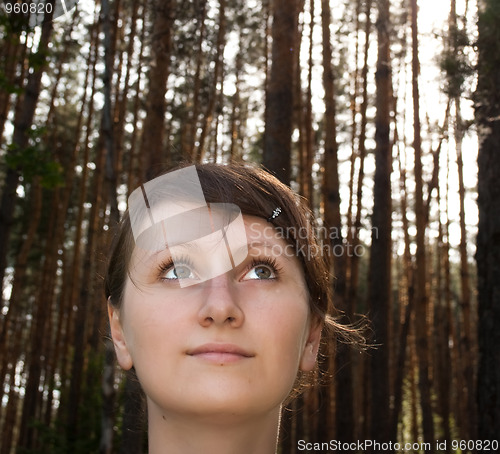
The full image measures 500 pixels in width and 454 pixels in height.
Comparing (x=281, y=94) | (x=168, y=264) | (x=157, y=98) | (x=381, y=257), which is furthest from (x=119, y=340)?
(x=381, y=257)

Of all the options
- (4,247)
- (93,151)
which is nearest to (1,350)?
(93,151)

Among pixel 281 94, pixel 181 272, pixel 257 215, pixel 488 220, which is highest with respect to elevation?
pixel 281 94

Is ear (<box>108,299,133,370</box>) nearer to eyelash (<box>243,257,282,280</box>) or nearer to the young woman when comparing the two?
the young woman

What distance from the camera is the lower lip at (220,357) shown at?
1.17 metres

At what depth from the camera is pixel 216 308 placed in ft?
3.89

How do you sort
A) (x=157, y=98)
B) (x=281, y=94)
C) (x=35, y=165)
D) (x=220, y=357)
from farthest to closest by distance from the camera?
(x=157, y=98) < (x=35, y=165) < (x=281, y=94) < (x=220, y=357)

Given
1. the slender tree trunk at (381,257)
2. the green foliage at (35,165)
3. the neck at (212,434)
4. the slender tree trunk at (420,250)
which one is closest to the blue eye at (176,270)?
the neck at (212,434)

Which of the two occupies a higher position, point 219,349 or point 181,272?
point 181,272

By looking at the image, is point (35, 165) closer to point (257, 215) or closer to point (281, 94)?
point (281, 94)

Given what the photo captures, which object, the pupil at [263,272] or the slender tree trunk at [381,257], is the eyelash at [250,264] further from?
the slender tree trunk at [381,257]

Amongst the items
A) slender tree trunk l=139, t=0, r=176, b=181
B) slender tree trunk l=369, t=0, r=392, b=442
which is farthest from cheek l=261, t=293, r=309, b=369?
slender tree trunk l=369, t=0, r=392, b=442

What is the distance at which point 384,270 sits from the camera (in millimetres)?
6211

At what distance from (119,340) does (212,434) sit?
1.19 ft

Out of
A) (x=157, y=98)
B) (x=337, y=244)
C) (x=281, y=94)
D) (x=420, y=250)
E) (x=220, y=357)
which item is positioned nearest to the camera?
(x=220, y=357)
